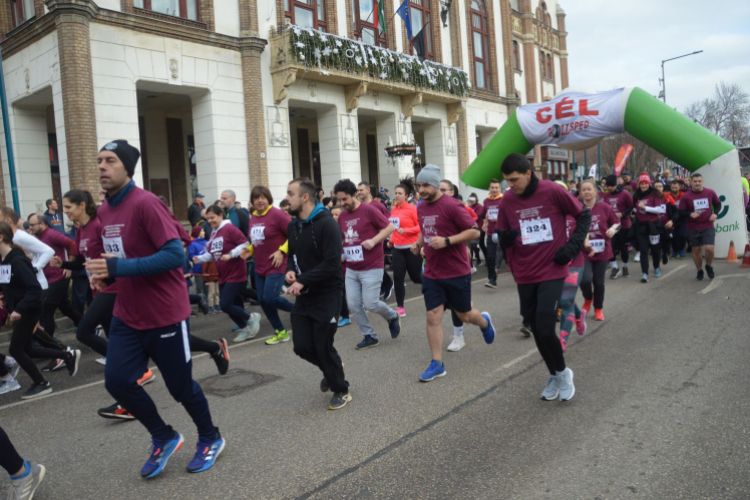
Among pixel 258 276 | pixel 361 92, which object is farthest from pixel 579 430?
pixel 361 92

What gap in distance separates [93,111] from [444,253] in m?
12.0

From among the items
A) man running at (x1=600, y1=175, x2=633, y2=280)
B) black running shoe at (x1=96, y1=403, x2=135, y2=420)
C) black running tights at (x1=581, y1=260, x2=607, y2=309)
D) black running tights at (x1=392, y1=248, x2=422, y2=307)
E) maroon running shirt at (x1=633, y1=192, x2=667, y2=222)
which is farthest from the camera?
maroon running shirt at (x1=633, y1=192, x2=667, y2=222)

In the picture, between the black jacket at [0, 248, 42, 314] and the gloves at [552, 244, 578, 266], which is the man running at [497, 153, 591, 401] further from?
the black jacket at [0, 248, 42, 314]

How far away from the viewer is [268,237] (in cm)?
762

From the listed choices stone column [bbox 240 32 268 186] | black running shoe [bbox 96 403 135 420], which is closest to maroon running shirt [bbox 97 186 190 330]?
black running shoe [bbox 96 403 135 420]

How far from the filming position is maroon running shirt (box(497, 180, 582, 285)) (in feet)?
16.5

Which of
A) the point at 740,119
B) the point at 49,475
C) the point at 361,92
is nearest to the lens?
the point at 49,475

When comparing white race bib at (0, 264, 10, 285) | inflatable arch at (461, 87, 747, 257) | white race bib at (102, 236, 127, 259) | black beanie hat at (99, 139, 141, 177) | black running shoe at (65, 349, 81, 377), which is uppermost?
inflatable arch at (461, 87, 747, 257)

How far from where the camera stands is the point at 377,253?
724 centimetres

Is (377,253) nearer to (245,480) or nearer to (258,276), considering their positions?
(258,276)

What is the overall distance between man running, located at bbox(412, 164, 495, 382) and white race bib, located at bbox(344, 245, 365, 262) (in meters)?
1.26

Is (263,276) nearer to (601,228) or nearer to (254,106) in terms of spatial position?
(601,228)

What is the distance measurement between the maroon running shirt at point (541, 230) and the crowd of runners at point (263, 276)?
1 cm

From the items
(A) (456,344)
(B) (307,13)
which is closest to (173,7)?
(B) (307,13)
